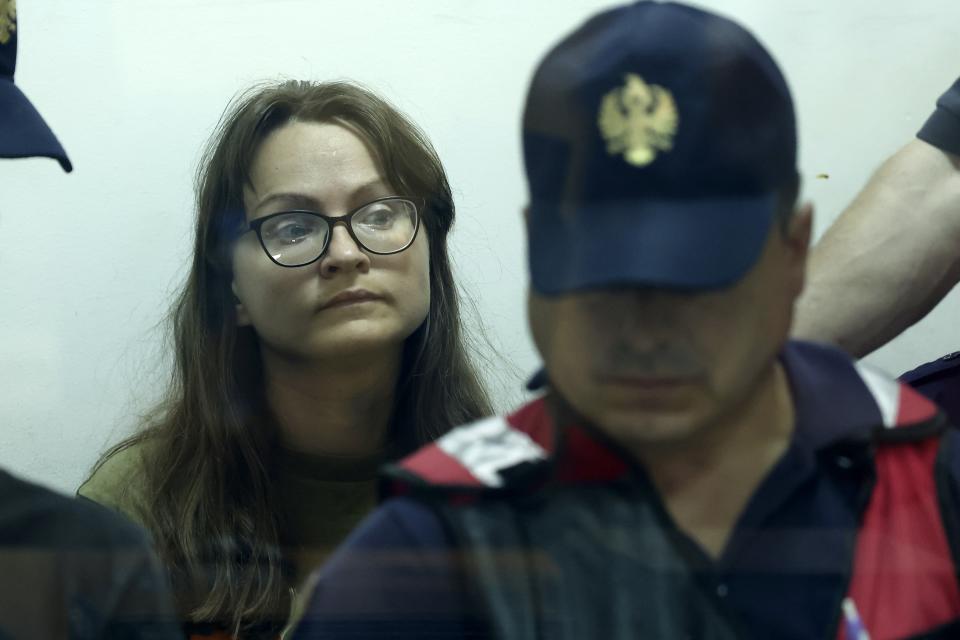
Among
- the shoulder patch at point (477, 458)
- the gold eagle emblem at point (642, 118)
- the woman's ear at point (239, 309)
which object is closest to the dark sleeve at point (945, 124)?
the gold eagle emblem at point (642, 118)

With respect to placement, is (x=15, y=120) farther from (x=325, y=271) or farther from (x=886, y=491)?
(x=886, y=491)

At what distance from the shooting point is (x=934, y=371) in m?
0.87

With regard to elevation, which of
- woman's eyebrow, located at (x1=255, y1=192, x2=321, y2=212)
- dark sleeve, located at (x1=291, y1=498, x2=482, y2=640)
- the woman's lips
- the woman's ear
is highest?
woman's eyebrow, located at (x1=255, y1=192, x2=321, y2=212)

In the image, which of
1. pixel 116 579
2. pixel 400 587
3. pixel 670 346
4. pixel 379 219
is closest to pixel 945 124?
pixel 670 346

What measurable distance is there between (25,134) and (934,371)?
76 cm

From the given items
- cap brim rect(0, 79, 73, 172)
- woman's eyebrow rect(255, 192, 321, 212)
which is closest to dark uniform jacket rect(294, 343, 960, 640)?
woman's eyebrow rect(255, 192, 321, 212)

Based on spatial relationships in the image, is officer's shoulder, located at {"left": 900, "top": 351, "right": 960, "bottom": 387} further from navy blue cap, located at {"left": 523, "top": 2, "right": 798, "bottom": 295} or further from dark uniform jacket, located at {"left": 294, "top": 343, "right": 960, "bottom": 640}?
navy blue cap, located at {"left": 523, "top": 2, "right": 798, "bottom": 295}

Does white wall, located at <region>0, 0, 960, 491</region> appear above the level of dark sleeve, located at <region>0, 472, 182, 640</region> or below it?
above

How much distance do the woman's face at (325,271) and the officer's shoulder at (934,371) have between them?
37cm

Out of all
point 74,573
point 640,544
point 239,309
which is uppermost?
point 239,309

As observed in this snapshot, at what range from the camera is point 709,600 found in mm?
762

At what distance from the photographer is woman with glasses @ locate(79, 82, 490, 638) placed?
83 centimetres

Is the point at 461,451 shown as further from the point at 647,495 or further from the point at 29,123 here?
the point at 29,123

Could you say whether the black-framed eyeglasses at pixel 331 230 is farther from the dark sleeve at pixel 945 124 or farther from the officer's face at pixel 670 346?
the dark sleeve at pixel 945 124
